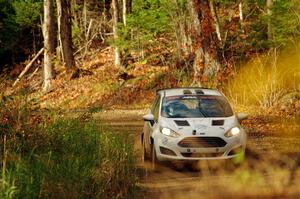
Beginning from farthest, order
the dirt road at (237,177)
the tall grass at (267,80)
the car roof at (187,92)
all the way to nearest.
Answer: the tall grass at (267,80) < the car roof at (187,92) < the dirt road at (237,177)

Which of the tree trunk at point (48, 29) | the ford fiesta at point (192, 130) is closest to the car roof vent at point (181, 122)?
the ford fiesta at point (192, 130)

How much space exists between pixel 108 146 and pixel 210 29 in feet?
50.5

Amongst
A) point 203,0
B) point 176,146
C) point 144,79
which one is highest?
point 203,0

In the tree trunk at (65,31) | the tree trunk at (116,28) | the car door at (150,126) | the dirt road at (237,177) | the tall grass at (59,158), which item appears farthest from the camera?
the tree trunk at (116,28)

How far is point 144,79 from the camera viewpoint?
88.6 ft

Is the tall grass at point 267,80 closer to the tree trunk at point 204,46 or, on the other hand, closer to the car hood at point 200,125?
the tree trunk at point 204,46

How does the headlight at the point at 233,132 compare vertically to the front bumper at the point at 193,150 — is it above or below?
above

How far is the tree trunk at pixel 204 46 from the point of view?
22922mm

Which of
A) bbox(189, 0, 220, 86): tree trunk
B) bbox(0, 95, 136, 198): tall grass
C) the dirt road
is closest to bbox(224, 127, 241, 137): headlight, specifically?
the dirt road

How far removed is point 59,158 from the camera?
8.09 meters

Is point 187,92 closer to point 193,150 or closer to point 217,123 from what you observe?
point 217,123

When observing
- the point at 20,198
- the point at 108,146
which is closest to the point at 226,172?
the point at 108,146

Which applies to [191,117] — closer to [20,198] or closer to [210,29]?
[20,198]

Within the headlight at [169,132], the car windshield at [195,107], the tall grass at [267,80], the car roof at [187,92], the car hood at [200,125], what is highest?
the car roof at [187,92]
